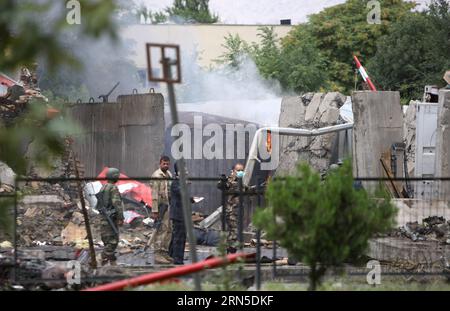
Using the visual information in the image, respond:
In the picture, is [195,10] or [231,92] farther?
[195,10]

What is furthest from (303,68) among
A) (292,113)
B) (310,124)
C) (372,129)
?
(372,129)

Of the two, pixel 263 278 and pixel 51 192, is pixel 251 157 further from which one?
pixel 263 278

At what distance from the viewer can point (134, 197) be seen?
21.2 m

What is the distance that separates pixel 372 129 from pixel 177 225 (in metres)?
6.58

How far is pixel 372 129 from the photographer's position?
66.6 ft

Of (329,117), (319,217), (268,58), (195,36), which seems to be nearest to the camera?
(319,217)

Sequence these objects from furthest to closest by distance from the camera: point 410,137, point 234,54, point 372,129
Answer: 1. point 234,54
2. point 410,137
3. point 372,129

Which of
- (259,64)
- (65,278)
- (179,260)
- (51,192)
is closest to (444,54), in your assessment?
(259,64)

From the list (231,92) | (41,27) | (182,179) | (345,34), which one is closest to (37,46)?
(41,27)

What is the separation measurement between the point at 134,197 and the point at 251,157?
2.70 meters

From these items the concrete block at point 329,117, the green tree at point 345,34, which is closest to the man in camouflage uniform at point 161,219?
the concrete block at point 329,117

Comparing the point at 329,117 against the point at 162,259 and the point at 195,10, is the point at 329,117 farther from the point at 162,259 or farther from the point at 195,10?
the point at 195,10

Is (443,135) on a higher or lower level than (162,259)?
higher

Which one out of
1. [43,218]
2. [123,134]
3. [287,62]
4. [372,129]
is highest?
[287,62]
